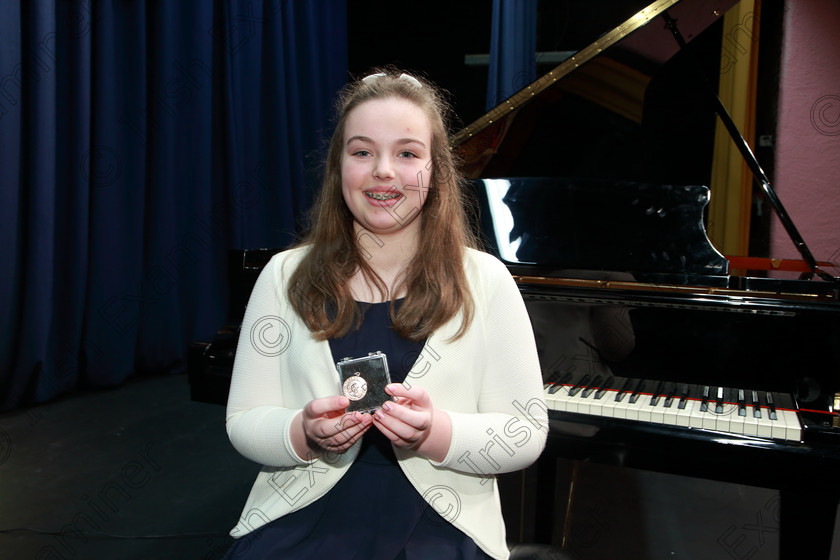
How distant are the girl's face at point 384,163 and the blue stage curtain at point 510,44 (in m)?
4.50

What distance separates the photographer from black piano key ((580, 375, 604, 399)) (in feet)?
5.62

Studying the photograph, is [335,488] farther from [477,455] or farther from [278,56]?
[278,56]

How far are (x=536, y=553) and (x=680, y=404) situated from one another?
2.06 ft

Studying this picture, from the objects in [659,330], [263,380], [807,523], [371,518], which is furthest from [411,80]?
[807,523]

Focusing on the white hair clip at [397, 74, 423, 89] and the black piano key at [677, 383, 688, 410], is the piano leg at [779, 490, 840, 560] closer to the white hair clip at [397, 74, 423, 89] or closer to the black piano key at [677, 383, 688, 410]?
the black piano key at [677, 383, 688, 410]

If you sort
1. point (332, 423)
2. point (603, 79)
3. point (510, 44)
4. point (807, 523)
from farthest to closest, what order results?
point (510, 44) < point (603, 79) < point (807, 523) < point (332, 423)

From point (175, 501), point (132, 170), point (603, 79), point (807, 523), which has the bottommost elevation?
point (175, 501)

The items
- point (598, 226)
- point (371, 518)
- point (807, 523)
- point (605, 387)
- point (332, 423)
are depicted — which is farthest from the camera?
point (598, 226)

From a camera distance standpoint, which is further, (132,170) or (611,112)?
(132,170)

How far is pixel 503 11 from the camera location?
5.48 meters

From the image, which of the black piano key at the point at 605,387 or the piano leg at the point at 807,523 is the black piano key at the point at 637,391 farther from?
the piano leg at the point at 807,523

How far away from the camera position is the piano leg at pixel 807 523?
58.7 inches

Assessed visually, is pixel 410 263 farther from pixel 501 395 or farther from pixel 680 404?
pixel 680 404

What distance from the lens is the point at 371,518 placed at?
3.78 ft
